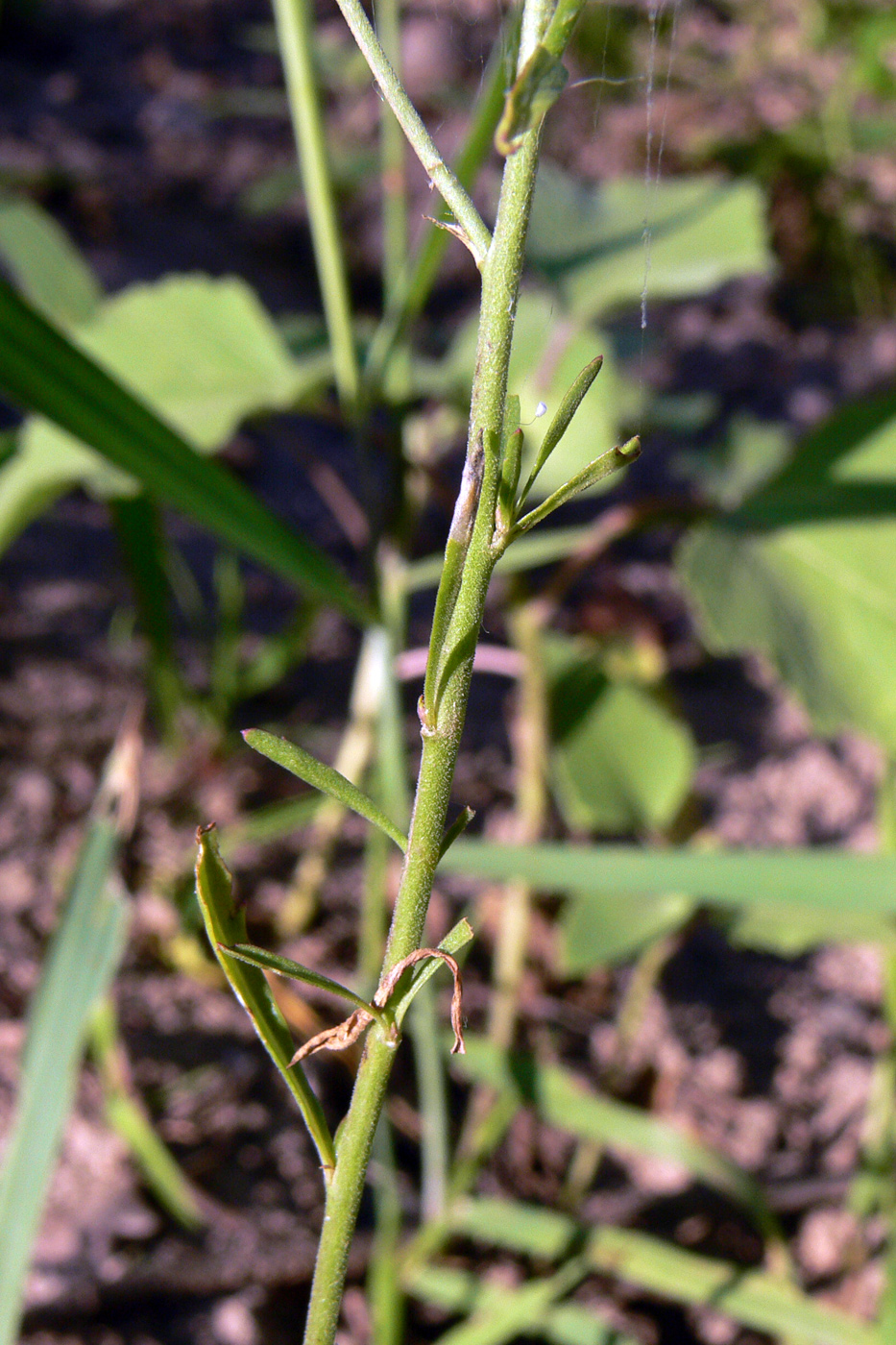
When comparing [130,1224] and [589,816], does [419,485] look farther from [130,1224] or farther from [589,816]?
[130,1224]

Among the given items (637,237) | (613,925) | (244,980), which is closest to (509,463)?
(244,980)

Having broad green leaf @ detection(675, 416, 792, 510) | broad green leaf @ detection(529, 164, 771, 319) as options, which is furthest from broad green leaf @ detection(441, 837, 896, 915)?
broad green leaf @ detection(675, 416, 792, 510)

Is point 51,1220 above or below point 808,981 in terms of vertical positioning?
below

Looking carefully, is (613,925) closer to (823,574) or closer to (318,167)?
(823,574)

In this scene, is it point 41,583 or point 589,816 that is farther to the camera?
point 41,583

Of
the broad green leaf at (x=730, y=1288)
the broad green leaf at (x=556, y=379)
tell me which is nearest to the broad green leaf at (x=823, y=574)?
the broad green leaf at (x=556, y=379)

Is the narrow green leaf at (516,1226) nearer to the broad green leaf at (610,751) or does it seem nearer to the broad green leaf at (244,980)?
the broad green leaf at (610,751)

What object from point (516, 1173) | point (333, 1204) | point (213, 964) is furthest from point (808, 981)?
point (333, 1204)
